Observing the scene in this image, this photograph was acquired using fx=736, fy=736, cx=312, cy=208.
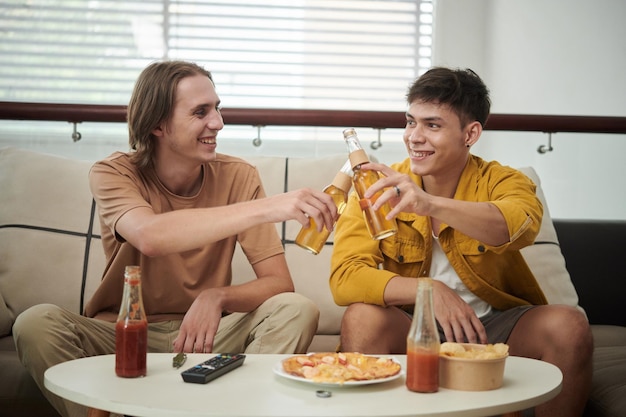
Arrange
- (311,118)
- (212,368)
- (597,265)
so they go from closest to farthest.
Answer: (212,368) → (597,265) → (311,118)

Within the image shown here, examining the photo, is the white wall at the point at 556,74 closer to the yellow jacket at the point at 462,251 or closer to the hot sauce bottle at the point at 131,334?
the yellow jacket at the point at 462,251

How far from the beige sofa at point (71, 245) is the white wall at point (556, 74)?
1.58 ft

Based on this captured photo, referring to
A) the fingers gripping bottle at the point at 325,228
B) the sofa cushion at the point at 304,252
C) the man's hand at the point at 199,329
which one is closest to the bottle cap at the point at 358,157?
the fingers gripping bottle at the point at 325,228

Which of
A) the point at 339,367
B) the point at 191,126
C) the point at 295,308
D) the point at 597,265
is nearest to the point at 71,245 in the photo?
the point at 191,126

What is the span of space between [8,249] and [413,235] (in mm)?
1229

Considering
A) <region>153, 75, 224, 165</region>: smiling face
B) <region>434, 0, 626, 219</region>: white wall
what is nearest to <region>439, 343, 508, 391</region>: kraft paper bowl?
<region>153, 75, 224, 165</region>: smiling face

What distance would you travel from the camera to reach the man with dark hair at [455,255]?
1.66 m

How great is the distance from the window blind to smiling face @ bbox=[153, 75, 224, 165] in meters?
1.67

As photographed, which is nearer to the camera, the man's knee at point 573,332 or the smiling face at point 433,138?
the man's knee at point 573,332

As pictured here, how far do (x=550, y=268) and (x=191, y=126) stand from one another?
1216mm

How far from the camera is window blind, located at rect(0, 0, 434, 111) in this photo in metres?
3.60

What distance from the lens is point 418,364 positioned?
46.9 inches

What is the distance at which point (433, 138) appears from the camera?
1951 millimetres

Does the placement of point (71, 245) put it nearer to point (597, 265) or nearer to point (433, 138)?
point (433, 138)
